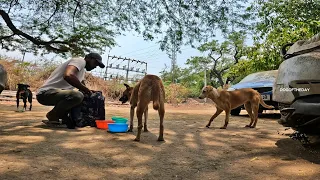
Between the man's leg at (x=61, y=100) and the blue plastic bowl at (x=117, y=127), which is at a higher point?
the man's leg at (x=61, y=100)

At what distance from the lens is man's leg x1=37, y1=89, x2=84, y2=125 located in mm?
5109

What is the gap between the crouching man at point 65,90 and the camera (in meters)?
5.06

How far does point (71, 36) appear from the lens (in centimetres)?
1054

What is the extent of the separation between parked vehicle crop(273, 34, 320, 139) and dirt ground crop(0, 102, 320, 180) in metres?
0.47

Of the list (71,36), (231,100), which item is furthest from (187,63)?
(231,100)

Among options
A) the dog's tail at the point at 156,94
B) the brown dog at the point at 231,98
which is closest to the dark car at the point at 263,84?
the brown dog at the point at 231,98

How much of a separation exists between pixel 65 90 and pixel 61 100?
20cm

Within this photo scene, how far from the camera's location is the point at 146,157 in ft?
11.1

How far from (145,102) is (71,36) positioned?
6999mm

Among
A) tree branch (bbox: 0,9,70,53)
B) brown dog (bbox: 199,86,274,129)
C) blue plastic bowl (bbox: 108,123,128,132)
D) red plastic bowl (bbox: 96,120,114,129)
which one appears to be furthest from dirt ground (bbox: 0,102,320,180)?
tree branch (bbox: 0,9,70,53)

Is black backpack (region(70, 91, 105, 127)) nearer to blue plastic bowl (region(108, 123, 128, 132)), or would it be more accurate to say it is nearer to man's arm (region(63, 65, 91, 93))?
man's arm (region(63, 65, 91, 93))

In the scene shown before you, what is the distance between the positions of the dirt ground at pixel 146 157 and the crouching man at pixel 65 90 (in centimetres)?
46

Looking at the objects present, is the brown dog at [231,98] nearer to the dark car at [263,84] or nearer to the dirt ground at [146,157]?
the dark car at [263,84]

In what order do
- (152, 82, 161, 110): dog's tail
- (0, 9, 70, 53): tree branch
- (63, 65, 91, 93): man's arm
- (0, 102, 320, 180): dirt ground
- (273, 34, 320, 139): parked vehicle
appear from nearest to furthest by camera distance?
(0, 102, 320, 180): dirt ground < (273, 34, 320, 139): parked vehicle < (152, 82, 161, 110): dog's tail < (63, 65, 91, 93): man's arm < (0, 9, 70, 53): tree branch
